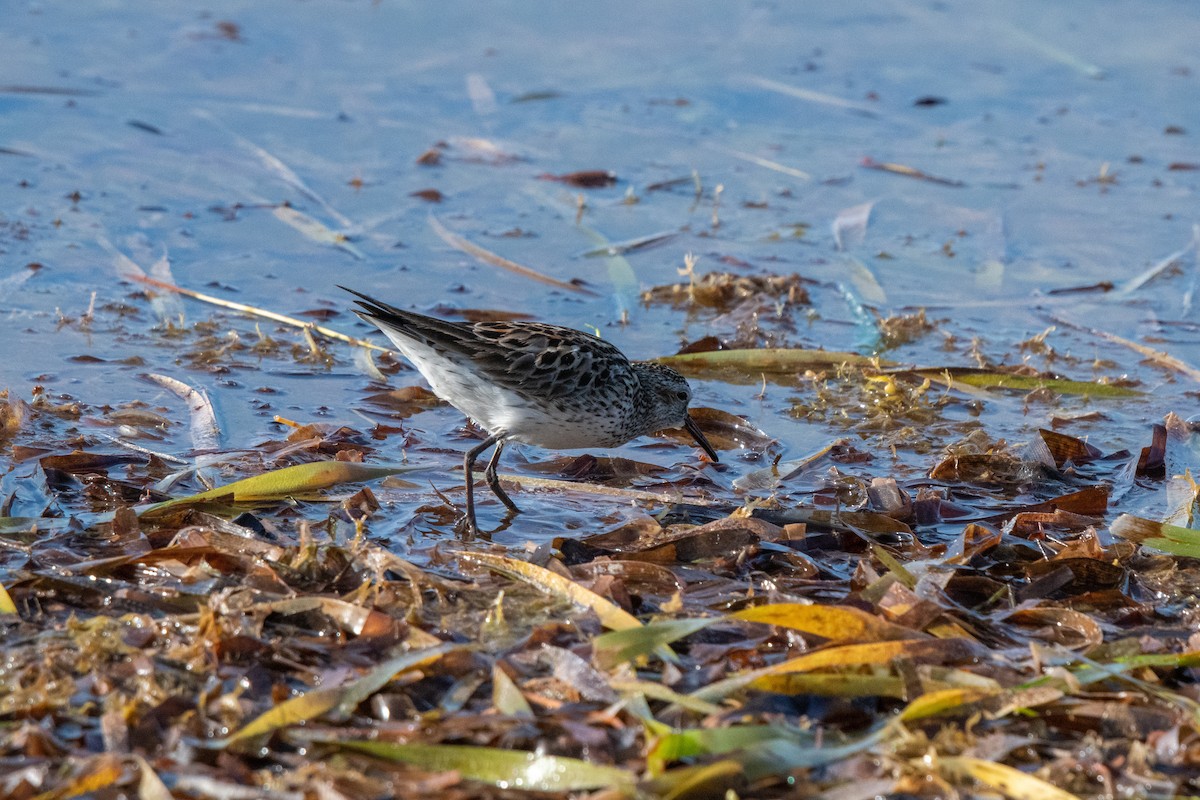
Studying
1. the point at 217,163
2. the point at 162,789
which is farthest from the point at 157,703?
the point at 217,163

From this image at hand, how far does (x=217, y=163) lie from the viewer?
1070 centimetres

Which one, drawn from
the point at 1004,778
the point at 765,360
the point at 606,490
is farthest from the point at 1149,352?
the point at 1004,778

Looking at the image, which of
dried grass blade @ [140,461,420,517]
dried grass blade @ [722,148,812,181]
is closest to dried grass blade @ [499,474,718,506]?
dried grass blade @ [140,461,420,517]

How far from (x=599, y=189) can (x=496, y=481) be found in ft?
16.7

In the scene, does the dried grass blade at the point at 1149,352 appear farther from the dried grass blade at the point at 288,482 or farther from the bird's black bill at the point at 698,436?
the dried grass blade at the point at 288,482

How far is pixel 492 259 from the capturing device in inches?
366

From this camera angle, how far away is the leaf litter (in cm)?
380

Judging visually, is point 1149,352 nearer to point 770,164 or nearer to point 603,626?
point 770,164

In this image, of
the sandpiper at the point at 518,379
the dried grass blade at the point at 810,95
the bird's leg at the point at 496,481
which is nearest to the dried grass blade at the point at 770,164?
the dried grass blade at the point at 810,95

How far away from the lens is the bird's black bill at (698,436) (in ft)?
22.7

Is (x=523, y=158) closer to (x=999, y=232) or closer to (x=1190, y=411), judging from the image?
(x=999, y=232)

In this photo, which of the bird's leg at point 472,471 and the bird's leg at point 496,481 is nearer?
the bird's leg at point 472,471

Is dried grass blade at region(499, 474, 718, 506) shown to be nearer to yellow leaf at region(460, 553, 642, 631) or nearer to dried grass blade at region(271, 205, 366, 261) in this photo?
yellow leaf at region(460, 553, 642, 631)

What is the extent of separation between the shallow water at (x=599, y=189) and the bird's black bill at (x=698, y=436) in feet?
0.53
